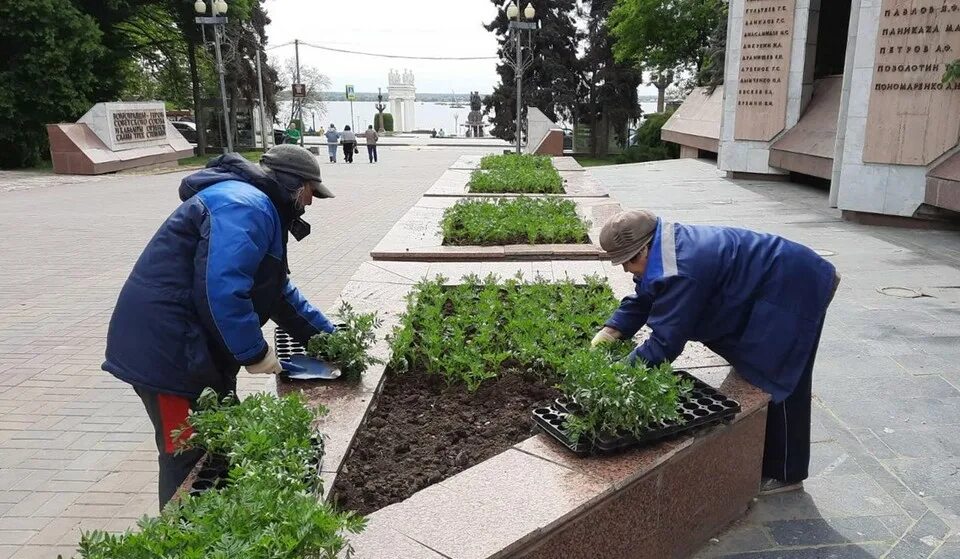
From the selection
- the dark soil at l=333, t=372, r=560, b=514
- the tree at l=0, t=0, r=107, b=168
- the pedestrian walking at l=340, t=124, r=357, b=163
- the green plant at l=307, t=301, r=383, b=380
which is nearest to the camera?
the dark soil at l=333, t=372, r=560, b=514

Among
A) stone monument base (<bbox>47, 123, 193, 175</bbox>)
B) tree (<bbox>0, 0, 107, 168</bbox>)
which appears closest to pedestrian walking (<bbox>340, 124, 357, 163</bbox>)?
stone monument base (<bbox>47, 123, 193, 175</bbox>)

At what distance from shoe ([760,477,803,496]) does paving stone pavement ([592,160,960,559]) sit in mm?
38

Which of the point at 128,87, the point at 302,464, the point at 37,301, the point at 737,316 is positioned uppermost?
the point at 128,87

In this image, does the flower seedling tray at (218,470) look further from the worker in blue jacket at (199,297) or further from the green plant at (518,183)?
→ the green plant at (518,183)

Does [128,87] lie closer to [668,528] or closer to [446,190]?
[446,190]

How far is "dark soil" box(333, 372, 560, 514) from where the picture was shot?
273cm

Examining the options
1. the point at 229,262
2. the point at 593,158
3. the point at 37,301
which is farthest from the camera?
the point at 593,158

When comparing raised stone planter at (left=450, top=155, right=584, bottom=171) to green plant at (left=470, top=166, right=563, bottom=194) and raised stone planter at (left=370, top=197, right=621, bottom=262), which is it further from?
raised stone planter at (left=370, top=197, right=621, bottom=262)

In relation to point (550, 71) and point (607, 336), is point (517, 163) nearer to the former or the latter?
point (607, 336)

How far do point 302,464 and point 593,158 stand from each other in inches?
1323

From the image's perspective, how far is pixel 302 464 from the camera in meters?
2.32

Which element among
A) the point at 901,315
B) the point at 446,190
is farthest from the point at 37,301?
the point at 901,315

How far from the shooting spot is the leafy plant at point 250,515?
5.82ft

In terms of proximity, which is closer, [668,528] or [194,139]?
[668,528]
